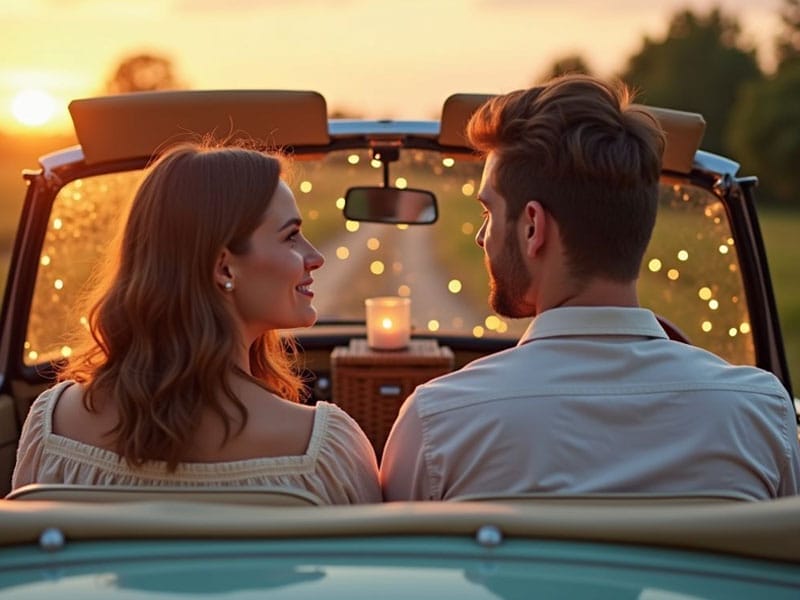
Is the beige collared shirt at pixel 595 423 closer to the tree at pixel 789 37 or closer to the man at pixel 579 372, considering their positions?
the man at pixel 579 372

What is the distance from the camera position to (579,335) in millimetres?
2543

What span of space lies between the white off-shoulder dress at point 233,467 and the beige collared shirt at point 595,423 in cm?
10

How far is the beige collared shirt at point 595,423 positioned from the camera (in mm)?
2377

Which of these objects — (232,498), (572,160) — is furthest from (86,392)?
(572,160)

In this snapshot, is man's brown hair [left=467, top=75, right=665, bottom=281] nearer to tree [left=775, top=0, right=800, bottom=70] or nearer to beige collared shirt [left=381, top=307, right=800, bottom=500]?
beige collared shirt [left=381, top=307, right=800, bottom=500]

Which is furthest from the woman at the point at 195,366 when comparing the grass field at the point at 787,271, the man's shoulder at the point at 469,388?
the grass field at the point at 787,271

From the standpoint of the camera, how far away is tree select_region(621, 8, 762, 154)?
90.3m

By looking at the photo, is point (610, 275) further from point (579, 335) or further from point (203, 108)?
point (203, 108)

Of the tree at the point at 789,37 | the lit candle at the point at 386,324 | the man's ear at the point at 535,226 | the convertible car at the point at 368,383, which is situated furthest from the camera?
the tree at the point at 789,37

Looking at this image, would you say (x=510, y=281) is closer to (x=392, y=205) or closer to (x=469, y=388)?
(x=469, y=388)

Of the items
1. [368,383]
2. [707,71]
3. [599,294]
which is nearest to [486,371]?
[599,294]

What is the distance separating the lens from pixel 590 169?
261 centimetres

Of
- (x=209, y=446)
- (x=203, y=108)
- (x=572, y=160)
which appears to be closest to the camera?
(x=209, y=446)

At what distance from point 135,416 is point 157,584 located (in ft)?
2.49
